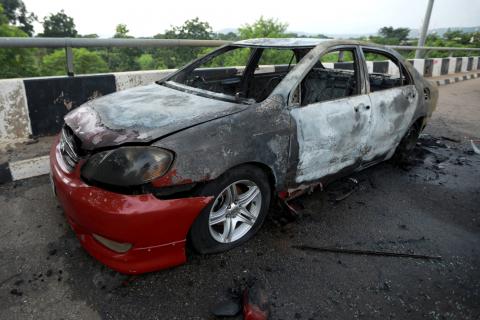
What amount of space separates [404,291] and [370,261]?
327 millimetres

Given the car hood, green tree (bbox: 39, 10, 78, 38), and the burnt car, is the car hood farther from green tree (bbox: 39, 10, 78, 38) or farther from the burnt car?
green tree (bbox: 39, 10, 78, 38)

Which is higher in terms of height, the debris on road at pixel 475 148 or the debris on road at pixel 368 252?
the debris on road at pixel 475 148

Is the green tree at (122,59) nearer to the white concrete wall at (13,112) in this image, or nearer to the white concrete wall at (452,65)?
the white concrete wall at (452,65)

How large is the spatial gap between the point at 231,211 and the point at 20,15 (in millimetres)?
70190

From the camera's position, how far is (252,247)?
8.68ft

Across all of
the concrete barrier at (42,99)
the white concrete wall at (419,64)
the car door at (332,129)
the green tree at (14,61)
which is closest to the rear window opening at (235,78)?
the car door at (332,129)

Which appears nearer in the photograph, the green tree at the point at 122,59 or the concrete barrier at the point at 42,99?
the concrete barrier at the point at 42,99

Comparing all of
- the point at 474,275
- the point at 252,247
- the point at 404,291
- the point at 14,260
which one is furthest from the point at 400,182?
the point at 14,260

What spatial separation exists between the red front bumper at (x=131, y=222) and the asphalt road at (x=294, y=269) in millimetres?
207

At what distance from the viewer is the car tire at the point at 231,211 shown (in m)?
Answer: 2.29

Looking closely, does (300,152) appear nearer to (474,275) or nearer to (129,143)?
(129,143)

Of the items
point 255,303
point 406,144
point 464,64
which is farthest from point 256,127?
point 464,64

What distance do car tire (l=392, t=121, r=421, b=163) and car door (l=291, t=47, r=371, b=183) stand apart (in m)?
1.12

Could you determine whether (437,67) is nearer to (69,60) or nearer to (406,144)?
(406,144)
